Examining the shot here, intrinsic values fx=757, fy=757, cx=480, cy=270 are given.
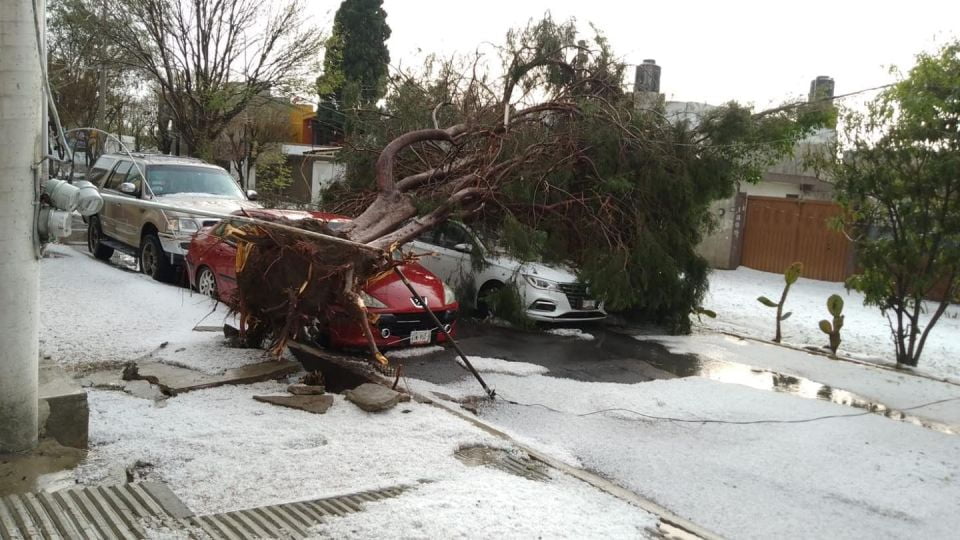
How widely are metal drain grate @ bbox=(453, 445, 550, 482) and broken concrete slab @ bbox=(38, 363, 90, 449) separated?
223 centimetres

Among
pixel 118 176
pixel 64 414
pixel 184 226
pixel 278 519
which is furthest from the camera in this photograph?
pixel 118 176

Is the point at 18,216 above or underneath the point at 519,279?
above

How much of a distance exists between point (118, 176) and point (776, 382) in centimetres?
1104

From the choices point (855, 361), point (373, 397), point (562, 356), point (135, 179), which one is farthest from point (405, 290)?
point (135, 179)

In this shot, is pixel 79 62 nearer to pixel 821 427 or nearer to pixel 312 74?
pixel 312 74

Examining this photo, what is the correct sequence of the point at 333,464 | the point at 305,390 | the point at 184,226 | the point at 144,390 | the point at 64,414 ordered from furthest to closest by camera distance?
the point at 184,226 → the point at 305,390 → the point at 144,390 → the point at 333,464 → the point at 64,414

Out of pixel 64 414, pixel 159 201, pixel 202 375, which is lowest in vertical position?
pixel 202 375

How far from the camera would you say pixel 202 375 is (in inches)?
242

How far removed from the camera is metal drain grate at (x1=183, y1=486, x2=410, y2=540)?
11.5ft

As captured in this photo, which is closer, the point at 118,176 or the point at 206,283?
the point at 206,283

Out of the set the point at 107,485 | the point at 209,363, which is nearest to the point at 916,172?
the point at 209,363

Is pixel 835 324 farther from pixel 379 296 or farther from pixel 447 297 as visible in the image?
pixel 379 296

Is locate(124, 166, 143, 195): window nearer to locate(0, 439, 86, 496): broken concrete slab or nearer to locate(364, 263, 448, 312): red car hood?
locate(364, 263, 448, 312): red car hood

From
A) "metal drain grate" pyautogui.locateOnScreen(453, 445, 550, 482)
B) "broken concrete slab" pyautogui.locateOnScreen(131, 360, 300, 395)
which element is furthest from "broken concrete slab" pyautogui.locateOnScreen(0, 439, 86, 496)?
"metal drain grate" pyautogui.locateOnScreen(453, 445, 550, 482)
